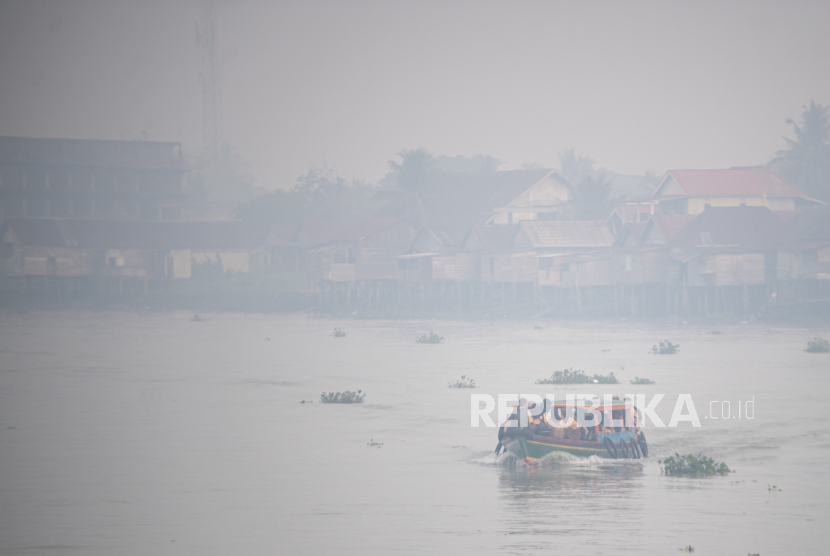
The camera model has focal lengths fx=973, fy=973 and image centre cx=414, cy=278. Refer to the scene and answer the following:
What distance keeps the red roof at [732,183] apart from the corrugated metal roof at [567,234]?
7.16 metres

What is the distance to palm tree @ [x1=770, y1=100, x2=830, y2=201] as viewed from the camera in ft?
256

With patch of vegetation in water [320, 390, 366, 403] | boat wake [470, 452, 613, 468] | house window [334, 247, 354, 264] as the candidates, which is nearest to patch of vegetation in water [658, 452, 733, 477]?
boat wake [470, 452, 613, 468]

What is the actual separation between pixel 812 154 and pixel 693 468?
227ft

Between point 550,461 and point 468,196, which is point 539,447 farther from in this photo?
point 468,196

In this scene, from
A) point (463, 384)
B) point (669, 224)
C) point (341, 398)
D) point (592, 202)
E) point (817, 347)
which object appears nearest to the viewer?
point (341, 398)

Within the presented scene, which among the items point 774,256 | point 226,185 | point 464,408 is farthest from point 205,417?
point 226,185

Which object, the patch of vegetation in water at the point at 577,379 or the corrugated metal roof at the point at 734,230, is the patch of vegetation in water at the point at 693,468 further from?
the corrugated metal roof at the point at 734,230

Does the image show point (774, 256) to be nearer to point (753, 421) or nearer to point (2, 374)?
point (753, 421)

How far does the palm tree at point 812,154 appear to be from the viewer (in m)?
77.9

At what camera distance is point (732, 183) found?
2685 inches

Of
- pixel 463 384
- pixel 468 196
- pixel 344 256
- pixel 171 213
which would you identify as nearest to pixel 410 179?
pixel 468 196

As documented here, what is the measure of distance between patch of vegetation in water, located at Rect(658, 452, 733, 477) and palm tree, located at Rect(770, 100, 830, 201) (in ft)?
220

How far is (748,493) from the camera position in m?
15.5

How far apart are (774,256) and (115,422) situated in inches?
1671
